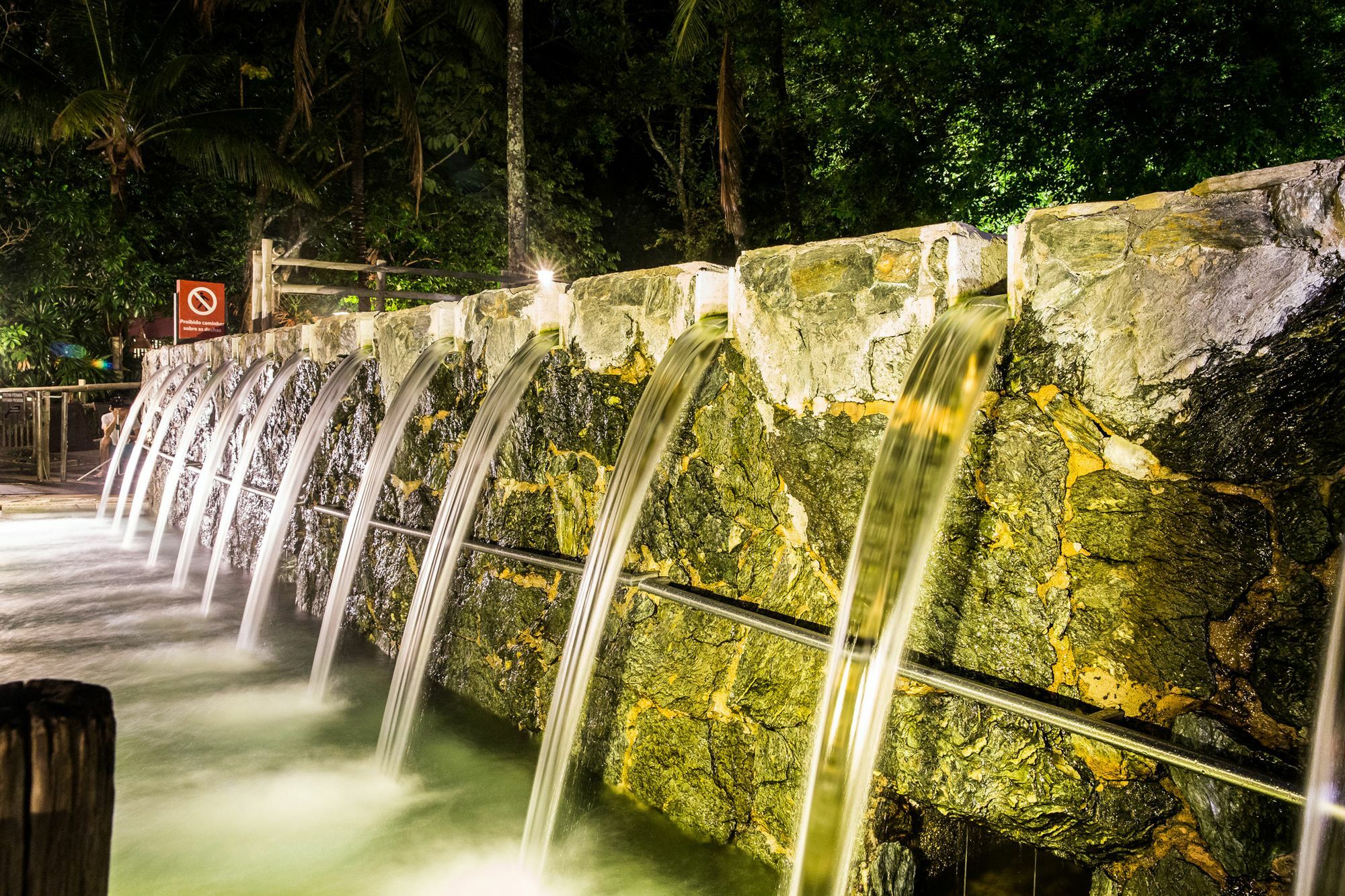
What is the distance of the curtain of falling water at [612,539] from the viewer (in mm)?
3549

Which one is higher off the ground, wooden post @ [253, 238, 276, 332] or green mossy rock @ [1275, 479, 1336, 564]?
wooden post @ [253, 238, 276, 332]

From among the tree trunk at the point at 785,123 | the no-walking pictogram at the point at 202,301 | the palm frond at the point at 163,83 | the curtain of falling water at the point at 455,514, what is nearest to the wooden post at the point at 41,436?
the no-walking pictogram at the point at 202,301

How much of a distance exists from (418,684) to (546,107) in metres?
16.9

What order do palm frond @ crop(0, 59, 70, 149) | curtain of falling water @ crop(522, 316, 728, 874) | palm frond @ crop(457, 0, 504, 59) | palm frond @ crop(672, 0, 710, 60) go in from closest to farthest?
1. curtain of falling water @ crop(522, 316, 728, 874)
2. palm frond @ crop(672, 0, 710, 60)
3. palm frond @ crop(0, 59, 70, 149)
4. palm frond @ crop(457, 0, 504, 59)

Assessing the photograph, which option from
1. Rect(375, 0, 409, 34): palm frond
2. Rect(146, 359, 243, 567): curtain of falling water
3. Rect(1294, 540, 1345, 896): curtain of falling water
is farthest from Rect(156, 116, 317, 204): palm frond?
Rect(1294, 540, 1345, 896): curtain of falling water

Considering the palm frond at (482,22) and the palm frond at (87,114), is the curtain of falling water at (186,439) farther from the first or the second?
the palm frond at (482,22)

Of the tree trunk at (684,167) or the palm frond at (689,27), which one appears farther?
the tree trunk at (684,167)

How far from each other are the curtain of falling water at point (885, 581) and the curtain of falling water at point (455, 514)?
2.32 m

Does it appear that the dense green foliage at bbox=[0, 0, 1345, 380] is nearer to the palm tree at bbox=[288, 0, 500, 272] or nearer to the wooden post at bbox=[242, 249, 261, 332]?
the palm tree at bbox=[288, 0, 500, 272]

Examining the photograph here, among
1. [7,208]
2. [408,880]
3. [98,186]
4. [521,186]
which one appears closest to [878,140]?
[521,186]

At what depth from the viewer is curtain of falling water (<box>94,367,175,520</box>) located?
1086 cm

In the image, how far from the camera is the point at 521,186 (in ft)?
43.5

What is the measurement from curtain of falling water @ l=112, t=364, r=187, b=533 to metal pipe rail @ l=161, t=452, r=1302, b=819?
29.6 feet

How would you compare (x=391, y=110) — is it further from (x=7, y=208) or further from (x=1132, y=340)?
(x=1132, y=340)
